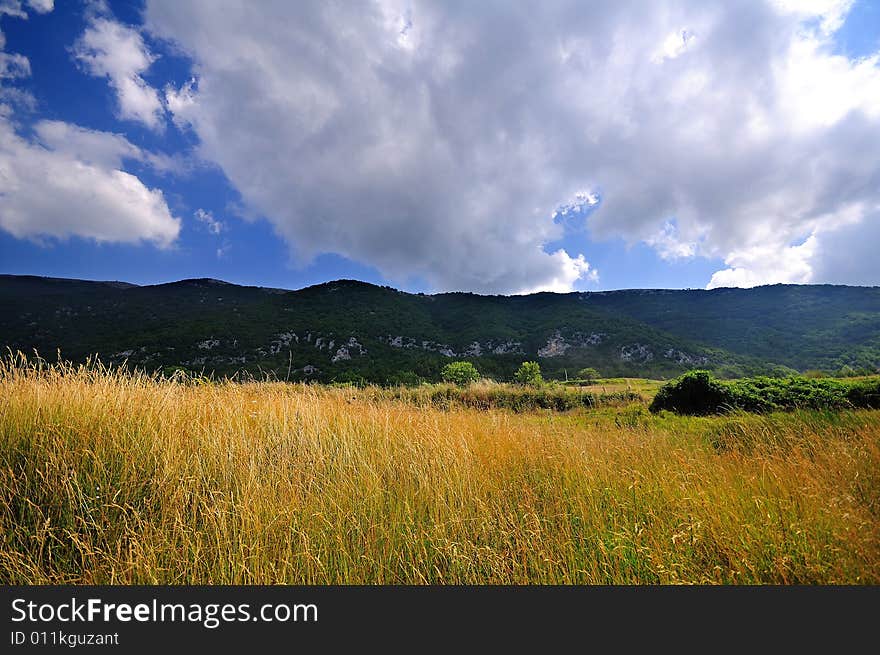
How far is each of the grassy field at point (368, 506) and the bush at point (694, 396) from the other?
28.2 feet

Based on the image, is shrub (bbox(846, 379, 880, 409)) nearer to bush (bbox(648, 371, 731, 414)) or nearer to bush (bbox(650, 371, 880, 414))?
bush (bbox(650, 371, 880, 414))

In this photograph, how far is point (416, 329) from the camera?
88.8 metres

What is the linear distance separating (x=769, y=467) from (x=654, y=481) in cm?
148

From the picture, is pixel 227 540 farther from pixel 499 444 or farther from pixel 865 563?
pixel 865 563

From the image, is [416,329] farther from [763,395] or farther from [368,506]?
[368,506]

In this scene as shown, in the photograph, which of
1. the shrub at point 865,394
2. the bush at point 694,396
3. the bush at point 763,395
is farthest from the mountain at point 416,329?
the shrub at point 865,394

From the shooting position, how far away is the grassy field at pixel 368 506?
2.47 meters

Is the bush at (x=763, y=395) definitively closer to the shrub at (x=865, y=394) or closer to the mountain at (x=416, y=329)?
the shrub at (x=865, y=394)

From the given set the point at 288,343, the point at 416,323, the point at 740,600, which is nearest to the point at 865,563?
the point at 740,600

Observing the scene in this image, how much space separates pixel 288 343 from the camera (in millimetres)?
68625

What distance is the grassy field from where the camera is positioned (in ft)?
8.09

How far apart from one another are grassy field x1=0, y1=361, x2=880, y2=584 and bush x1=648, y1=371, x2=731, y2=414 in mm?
8596

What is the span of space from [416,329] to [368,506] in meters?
85.7

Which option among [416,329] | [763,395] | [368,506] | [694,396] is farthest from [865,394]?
[416,329]
